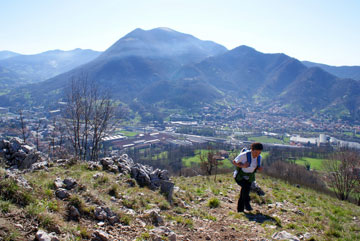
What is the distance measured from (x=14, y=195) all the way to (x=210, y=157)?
54.3 ft

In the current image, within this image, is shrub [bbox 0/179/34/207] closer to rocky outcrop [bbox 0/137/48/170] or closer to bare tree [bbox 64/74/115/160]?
rocky outcrop [bbox 0/137/48/170]

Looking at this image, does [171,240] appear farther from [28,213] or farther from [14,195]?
[14,195]

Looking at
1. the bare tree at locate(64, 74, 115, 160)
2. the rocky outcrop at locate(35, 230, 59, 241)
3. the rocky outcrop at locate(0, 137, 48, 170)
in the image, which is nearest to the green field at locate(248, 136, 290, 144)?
the bare tree at locate(64, 74, 115, 160)

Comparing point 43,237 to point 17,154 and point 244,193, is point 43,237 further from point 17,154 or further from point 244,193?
point 17,154

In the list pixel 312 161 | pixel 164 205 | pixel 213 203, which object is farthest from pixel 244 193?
pixel 312 161

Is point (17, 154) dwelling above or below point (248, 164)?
below

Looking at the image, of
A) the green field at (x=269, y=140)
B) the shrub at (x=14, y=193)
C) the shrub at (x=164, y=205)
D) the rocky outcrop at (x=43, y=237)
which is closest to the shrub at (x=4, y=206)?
the shrub at (x=14, y=193)

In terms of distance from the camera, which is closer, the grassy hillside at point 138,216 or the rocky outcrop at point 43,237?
the rocky outcrop at point 43,237

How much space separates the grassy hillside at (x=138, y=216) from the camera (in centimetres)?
405

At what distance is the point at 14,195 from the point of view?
4387mm

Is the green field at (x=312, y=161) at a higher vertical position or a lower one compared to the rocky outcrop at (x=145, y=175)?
lower

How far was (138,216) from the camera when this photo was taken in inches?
224

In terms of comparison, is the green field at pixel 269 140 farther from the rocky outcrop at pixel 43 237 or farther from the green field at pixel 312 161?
the rocky outcrop at pixel 43 237

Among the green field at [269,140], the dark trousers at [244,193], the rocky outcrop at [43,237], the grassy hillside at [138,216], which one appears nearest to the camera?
the rocky outcrop at [43,237]
